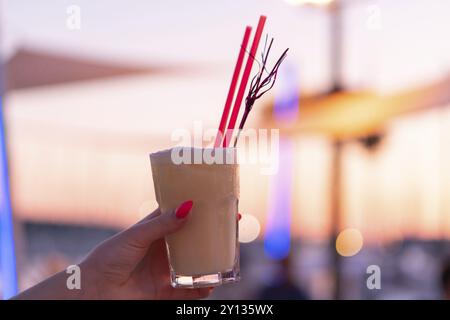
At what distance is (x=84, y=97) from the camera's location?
16.2 ft

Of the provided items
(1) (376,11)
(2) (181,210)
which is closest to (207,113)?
(1) (376,11)

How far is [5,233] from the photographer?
272 cm

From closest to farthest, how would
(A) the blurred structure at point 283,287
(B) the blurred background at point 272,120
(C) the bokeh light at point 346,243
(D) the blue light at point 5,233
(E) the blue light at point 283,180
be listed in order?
(D) the blue light at point 5,233
(B) the blurred background at point 272,120
(A) the blurred structure at point 283,287
(E) the blue light at point 283,180
(C) the bokeh light at point 346,243

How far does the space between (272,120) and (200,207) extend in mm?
5466

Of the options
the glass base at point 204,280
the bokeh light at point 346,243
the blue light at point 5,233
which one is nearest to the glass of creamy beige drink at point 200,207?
the glass base at point 204,280

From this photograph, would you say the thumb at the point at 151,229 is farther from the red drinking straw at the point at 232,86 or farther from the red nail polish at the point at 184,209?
the red drinking straw at the point at 232,86

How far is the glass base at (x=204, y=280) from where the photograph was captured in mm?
1263

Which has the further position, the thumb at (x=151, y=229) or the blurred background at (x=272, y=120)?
the blurred background at (x=272, y=120)

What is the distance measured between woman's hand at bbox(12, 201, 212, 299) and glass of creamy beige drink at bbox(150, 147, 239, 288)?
4cm

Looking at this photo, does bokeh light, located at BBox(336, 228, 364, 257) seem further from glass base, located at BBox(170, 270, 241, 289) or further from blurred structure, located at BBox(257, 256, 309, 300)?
glass base, located at BBox(170, 270, 241, 289)

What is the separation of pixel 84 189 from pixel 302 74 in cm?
346

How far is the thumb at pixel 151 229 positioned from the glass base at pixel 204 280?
13cm

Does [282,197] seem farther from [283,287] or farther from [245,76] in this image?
[245,76]
